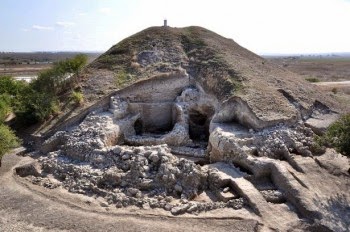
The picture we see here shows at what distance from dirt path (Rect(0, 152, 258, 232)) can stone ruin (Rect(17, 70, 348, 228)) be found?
2.47 ft

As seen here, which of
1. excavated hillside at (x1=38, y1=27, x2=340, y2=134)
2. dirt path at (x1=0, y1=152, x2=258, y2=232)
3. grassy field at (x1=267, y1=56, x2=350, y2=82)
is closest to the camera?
dirt path at (x1=0, y1=152, x2=258, y2=232)

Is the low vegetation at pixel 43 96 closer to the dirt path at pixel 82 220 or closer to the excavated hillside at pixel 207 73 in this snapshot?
the excavated hillside at pixel 207 73

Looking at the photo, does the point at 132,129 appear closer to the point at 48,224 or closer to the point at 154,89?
the point at 154,89

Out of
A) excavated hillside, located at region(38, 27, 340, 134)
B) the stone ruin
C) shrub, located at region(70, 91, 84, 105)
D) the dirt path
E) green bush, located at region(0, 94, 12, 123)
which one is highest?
excavated hillside, located at region(38, 27, 340, 134)

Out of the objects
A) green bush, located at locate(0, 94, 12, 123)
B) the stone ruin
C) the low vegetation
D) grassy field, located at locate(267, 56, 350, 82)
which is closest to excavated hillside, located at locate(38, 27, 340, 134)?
the stone ruin

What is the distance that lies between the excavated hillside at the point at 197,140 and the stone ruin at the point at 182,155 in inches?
1.9

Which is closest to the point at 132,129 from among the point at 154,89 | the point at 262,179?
the point at 154,89

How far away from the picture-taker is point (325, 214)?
12.4 metres

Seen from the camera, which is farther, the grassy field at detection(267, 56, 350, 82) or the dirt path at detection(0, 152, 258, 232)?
the grassy field at detection(267, 56, 350, 82)

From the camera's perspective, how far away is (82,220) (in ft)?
40.1

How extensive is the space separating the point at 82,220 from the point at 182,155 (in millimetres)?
7465

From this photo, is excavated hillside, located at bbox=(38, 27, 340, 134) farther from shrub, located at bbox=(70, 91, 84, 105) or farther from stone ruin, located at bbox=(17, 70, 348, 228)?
stone ruin, located at bbox=(17, 70, 348, 228)

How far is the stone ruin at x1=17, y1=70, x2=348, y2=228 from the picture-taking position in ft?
44.7

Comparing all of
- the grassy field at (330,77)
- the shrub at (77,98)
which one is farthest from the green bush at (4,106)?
the grassy field at (330,77)
